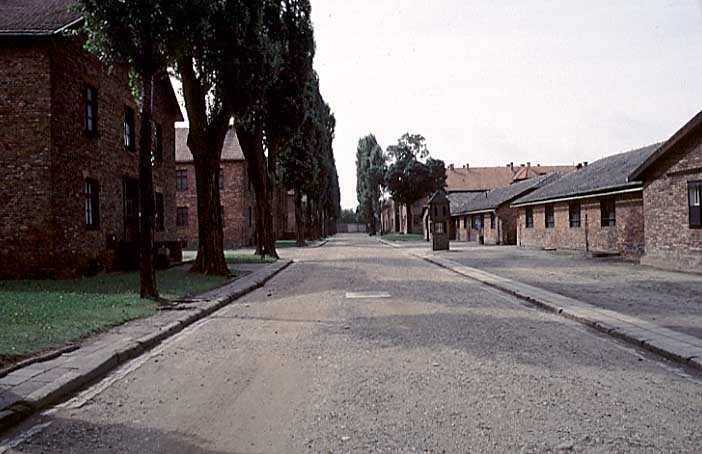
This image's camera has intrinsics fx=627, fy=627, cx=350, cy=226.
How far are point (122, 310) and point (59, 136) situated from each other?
28.7 feet

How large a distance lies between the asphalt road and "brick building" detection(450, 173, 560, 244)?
35.9 m

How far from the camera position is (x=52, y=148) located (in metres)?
17.6

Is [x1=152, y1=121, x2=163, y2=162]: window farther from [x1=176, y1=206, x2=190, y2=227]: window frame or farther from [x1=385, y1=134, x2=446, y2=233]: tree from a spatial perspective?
[x1=385, y1=134, x2=446, y2=233]: tree

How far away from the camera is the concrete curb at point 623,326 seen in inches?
299

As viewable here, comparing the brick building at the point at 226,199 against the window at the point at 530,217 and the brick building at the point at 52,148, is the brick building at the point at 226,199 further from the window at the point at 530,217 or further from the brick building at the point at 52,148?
the brick building at the point at 52,148

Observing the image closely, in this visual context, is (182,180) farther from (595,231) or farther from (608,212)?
(608,212)

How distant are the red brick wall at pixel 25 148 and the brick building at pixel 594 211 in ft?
64.9

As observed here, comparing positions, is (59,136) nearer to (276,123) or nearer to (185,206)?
(276,123)

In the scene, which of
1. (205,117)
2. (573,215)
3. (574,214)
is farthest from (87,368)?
(573,215)

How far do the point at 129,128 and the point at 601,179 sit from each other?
2138 cm

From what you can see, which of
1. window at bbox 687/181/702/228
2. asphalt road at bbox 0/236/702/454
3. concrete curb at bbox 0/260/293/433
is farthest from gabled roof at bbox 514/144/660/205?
concrete curb at bbox 0/260/293/433

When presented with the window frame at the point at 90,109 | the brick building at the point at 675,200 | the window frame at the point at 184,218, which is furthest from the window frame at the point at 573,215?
the window frame at the point at 184,218

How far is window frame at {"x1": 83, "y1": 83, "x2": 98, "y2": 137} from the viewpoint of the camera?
66.1 feet

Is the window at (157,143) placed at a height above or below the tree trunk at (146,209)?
above
